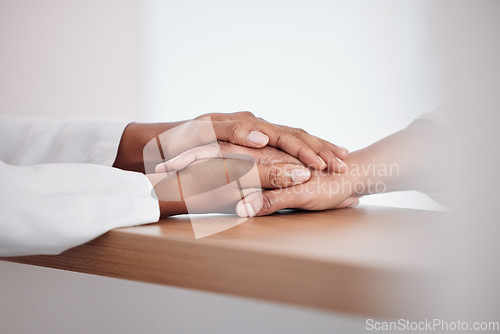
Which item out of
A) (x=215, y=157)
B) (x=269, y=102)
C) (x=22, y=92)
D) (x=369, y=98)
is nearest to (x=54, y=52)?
(x=22, y=92)

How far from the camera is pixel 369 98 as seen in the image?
4.39 ft

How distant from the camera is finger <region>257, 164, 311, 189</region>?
0.51 m

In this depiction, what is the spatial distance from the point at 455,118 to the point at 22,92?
2004 mm

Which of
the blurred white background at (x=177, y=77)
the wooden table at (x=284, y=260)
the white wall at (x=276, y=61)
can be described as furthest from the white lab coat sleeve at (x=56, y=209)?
the white wall at (x=276, y=61)

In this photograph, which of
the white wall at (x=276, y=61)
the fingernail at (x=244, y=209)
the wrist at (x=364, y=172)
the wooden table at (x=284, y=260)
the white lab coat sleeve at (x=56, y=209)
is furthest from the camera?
the white wall at (x=276, y=61)

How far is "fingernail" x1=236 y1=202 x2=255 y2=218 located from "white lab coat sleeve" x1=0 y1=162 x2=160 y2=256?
96mm

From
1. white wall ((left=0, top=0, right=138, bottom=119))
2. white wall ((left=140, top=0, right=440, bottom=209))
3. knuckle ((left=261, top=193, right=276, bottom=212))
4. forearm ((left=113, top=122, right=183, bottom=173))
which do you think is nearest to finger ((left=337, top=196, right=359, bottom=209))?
knuckle ((left=261, top=193, right=276, bottom=212))

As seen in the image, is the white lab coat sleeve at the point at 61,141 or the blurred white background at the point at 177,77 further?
the white lab coat sleeve at the point at 61,141

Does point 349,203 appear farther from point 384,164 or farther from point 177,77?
point 177,77

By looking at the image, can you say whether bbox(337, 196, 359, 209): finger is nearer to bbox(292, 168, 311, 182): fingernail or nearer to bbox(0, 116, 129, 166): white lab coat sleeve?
bbox(292, 168, 311, 182): fingernail

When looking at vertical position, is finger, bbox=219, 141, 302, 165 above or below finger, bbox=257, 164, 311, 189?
above

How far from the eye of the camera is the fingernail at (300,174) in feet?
1.69

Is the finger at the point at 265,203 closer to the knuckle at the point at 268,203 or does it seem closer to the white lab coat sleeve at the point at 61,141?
the knuckle at the point at 268,203

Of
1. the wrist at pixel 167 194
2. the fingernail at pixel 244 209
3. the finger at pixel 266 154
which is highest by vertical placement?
the finger at pixel 266 154
